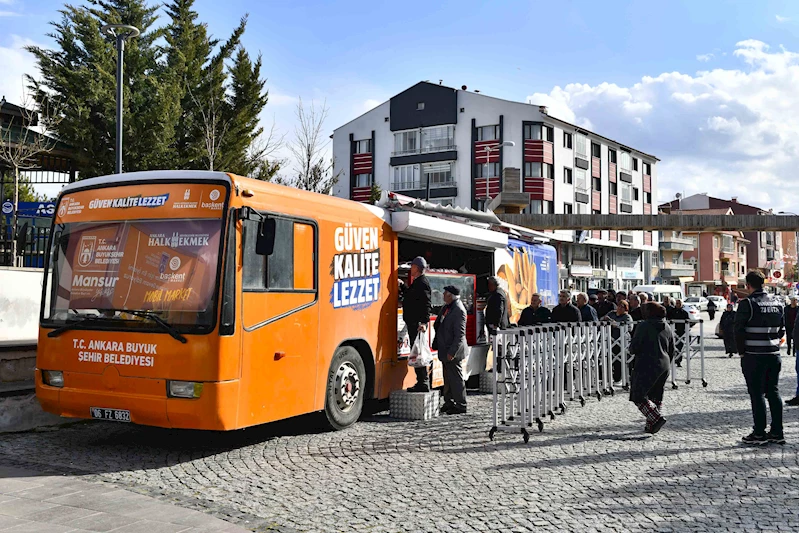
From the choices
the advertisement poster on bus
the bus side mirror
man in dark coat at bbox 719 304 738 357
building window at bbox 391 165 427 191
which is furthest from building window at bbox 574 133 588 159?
the bus side mirror

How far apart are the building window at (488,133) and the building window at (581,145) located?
26.4 ft

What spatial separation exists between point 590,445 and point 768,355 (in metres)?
2.24

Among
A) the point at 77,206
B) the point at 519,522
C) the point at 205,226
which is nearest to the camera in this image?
the point at 519,522

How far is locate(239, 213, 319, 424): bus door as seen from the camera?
25.0 ft

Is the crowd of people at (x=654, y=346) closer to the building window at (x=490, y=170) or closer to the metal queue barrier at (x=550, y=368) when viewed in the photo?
the metal queue barrier at (x=550, y=368)

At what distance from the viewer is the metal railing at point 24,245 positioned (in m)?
14.4

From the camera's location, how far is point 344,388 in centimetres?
930

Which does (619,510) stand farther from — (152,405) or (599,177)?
(599,177)

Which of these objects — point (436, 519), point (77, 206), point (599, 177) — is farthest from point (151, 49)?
point (599, 177)

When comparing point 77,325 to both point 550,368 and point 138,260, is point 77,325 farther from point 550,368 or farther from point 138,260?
point 550,368

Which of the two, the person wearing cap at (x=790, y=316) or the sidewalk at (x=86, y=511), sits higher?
the person wearing cap at (x=790, y=316)

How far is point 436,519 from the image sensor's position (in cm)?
573

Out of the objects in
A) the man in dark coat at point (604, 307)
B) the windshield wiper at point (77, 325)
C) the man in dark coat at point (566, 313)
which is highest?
the man in dark coat at point (604, 307)

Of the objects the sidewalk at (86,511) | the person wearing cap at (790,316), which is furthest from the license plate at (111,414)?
the person wearing cap at (790,316)
